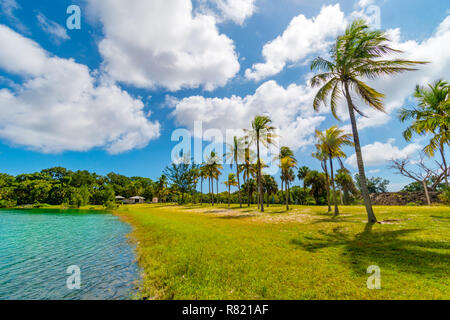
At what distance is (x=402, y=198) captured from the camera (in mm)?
35688

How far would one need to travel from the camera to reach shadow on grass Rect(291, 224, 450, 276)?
5.02 metres

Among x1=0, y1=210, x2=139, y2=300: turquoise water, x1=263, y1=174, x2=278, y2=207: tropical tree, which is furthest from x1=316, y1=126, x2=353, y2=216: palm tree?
x1=263, y1=174, x2=278, y2=207: tropical tree

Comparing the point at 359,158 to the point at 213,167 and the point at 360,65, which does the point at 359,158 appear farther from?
the point at 213,167

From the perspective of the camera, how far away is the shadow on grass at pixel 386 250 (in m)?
5.02

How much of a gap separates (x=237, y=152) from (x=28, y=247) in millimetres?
34508

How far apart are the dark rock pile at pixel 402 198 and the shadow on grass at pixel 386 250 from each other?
34.1 m

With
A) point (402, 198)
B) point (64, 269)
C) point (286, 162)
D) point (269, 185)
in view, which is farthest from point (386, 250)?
point (402, 198)

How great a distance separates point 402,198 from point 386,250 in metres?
42.8

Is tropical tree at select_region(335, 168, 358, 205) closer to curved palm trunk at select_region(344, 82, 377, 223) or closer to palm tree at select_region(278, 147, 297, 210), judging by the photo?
palm tree at select_region(278, 147, 297, 210)

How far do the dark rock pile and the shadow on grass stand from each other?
112 feet

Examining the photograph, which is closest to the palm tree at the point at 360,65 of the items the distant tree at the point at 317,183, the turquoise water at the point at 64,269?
the turquoise water at the point at 64,269

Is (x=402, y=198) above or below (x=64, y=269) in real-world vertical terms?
above

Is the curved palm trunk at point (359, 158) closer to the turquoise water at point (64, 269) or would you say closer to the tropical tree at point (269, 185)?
the turquoise water at point (64, 269)
